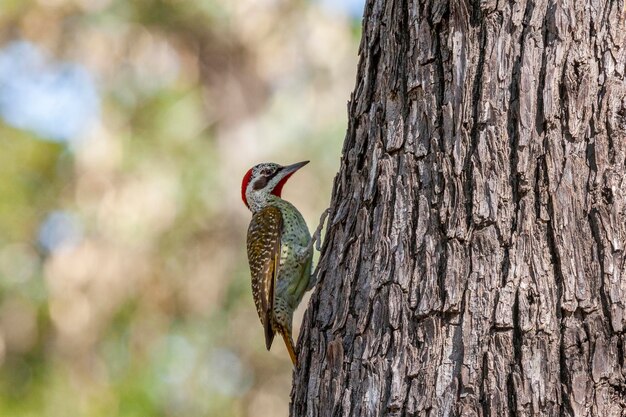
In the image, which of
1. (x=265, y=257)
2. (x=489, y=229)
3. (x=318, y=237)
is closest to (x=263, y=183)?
(x=265, y=257)

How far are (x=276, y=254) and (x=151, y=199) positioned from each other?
206 inches

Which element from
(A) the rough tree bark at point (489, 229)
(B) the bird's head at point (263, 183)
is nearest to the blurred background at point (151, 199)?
(B) the bird's head at point (263, 183)

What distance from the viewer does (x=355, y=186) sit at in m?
3.36

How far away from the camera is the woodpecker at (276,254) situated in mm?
5344

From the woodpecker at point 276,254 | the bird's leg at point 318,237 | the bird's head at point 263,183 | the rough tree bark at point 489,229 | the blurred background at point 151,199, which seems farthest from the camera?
the blurred background at point 151,199

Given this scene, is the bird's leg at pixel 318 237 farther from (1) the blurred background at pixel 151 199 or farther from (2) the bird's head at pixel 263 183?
(1) the blurred background at pixel 151 199

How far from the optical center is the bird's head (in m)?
6.11

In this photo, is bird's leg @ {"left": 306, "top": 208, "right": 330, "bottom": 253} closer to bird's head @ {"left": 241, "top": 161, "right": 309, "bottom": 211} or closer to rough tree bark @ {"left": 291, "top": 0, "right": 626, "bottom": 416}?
bird's head @ {"left": 241, "top": 161, "right": 309, "bottom": 211}

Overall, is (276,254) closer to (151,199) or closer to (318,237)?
(318,237)

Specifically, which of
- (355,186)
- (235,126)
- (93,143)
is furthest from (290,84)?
(355,186)

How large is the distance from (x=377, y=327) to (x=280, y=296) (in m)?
2.42

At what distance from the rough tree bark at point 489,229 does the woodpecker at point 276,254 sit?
79.2 inches

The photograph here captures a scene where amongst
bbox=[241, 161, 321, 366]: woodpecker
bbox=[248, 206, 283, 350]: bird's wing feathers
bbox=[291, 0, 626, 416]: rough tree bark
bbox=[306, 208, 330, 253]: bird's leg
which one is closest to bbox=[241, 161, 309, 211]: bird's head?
bbox=[241, 161, 321, 366]: woodpecker

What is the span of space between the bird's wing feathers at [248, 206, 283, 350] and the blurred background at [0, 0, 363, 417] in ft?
15.1
